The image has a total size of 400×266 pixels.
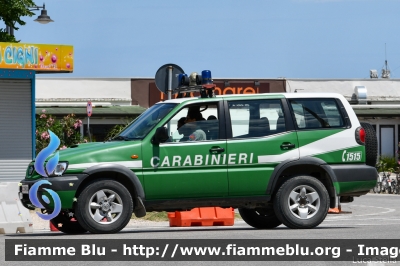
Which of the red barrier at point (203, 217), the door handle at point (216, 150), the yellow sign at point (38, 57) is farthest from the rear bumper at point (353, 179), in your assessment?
the yellow sign at point (38, 57)

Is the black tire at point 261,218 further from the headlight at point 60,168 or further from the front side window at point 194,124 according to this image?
the headlight at point 60,168

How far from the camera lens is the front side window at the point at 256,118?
46.4 feet

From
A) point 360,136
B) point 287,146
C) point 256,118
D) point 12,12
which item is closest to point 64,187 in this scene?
point 256,118

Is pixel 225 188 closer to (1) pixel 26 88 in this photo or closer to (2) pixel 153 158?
(2) pixel 153 158

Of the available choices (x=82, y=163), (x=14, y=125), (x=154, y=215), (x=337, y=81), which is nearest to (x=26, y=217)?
(x=82, y=163)

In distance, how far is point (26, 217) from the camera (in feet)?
53.0

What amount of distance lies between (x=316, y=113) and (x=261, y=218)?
6.85ft

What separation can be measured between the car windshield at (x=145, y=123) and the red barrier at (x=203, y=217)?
3.39 metres

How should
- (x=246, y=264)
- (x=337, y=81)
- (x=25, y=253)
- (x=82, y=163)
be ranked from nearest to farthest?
(x=246, y=264) < (x=25, y=253) < (x=82, y=163) < (x=337, y=81)

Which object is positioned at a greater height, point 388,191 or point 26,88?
point 26,88

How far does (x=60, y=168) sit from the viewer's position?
44.2ft

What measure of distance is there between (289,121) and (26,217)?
4804 millimetres

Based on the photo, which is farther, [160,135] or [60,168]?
[160,135]

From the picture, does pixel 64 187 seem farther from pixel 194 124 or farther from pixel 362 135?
pixel 362 135
